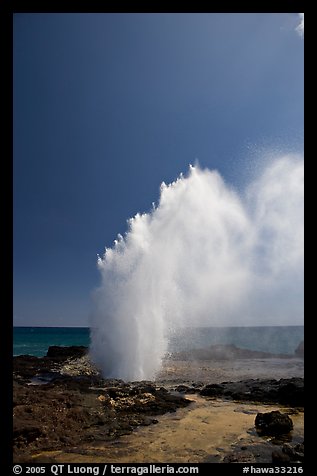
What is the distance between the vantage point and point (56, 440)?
298 inches

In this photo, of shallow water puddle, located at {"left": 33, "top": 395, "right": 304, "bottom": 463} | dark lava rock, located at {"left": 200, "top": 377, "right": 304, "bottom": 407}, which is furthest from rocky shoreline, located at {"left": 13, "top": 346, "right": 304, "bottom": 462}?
shallow water puddle, located at {"left": 33, "top": 395, "right": 304, "bottom": 463}

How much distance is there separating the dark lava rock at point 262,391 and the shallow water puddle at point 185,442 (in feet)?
4.30

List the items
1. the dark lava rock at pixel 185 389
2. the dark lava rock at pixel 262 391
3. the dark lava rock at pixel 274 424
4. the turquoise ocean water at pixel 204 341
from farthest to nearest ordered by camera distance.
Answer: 1. the turquoise ocean water at pixel 204 341
2. the dark lava rock at pixel 185 389
3. the dark lava rock at pixel 262 391
4. the dark lava rock at pixel 274 424

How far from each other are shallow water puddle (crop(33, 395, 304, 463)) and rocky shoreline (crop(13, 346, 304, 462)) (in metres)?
0.33

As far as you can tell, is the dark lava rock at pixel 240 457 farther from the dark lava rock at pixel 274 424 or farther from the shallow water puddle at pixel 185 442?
the dark lava rock at pixel 274 424

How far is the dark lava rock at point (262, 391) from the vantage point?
1160 centimetres

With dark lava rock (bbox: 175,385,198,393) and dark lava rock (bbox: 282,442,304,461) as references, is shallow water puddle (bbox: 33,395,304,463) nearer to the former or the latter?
dark lava rock (bbox: 282,442,304,461)

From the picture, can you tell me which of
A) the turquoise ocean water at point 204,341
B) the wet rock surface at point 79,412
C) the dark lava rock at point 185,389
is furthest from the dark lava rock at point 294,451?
the turquoise ocean water at point 204,341

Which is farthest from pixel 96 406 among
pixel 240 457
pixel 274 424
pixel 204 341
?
pixel 204 341
